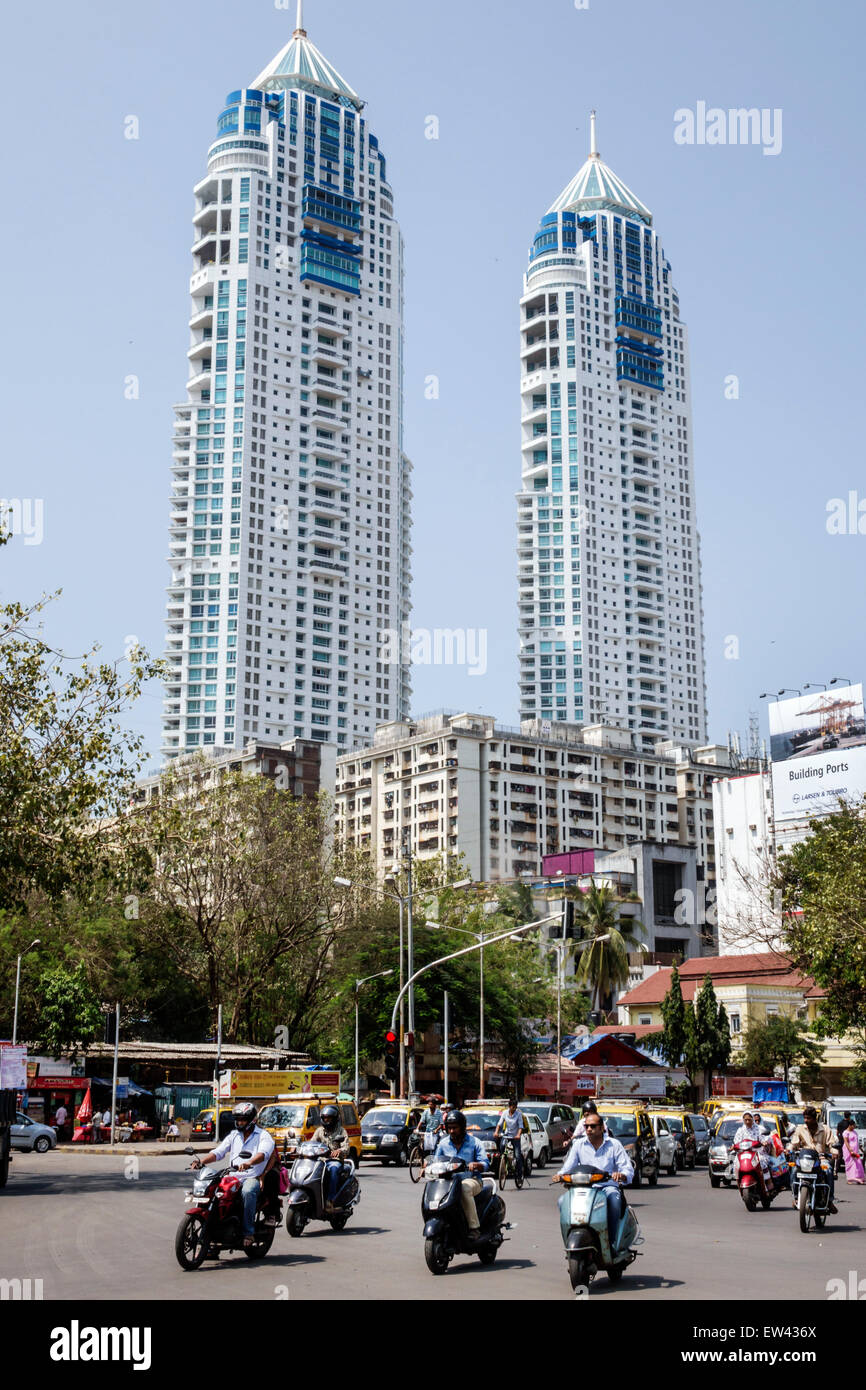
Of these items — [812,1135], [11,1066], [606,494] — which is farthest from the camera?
[606,494]

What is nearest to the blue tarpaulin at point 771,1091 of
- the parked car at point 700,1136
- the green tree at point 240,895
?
the parked car at point 700,1136

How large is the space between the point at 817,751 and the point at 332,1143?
73105mm

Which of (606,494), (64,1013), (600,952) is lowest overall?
(64,1013)

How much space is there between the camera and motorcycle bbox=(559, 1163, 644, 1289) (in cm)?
1079

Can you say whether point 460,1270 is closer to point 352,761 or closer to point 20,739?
point 20,739

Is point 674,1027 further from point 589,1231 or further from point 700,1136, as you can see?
point 589,1231

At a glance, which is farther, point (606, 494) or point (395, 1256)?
point (606, 494)

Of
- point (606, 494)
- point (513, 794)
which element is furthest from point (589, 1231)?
point (606, 494)

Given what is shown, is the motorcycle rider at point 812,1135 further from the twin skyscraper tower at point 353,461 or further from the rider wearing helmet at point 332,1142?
the twin skyscraper tower at point 353,461

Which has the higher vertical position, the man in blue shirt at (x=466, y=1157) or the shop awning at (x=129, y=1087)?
the man in blue shirt at (x=466, y=1157)

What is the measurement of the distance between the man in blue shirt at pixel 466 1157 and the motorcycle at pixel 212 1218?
6.16 ft

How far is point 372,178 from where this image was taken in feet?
557

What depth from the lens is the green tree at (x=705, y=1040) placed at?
2245 inches

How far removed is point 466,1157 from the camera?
12.6m
